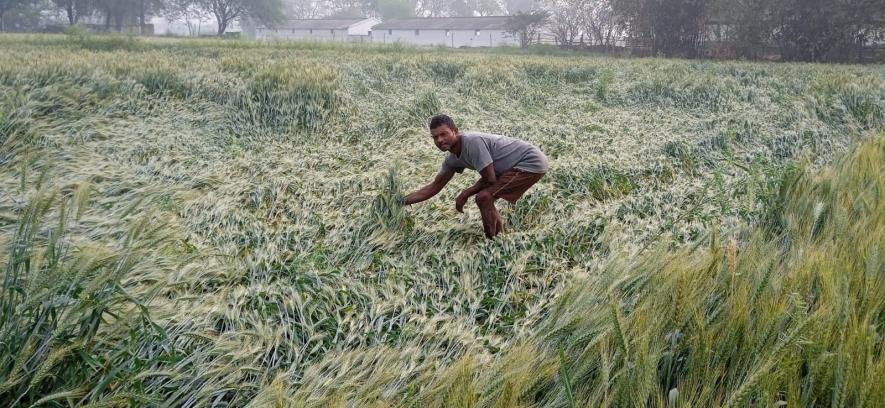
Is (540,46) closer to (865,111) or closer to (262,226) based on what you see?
(865,111)

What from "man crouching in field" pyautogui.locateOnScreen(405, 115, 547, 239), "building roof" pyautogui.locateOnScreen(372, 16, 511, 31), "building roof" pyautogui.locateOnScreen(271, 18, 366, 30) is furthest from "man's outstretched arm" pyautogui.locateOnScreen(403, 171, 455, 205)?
"building roof" pyautogui.locateOnScreen(271, 18, 366, 30)

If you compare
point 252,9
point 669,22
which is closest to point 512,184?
point 669,22

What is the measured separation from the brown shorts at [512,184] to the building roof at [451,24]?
154ft

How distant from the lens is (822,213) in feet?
11.2

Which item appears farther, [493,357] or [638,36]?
[638,36]

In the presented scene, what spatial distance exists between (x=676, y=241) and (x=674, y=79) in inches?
384

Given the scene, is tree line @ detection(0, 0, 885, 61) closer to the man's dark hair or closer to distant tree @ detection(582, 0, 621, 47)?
distant tree @ detection(582, 0, 621, 47)

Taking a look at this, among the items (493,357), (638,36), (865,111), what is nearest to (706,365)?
(493,357)

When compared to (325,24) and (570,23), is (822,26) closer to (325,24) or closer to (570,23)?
(570,23)

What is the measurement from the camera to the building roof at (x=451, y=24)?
168 feet

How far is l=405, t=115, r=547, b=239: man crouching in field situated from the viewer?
3.85 meters

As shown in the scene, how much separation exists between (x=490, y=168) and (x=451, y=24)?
173 feet

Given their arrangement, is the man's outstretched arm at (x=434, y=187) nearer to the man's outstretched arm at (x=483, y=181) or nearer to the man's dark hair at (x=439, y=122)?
the man's outstretched arm at (x=483, y=181)

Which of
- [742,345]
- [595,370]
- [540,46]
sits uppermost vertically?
[540,46]
